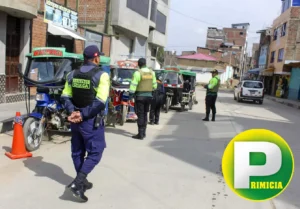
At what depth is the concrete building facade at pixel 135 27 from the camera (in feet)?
75.7

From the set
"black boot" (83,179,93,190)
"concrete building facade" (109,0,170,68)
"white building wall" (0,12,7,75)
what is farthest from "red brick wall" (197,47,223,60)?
"black boot" (83,179,93,190)

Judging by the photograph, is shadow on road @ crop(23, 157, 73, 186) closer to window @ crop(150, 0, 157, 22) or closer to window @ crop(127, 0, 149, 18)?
window @ crop(127, 0, 149, 18)

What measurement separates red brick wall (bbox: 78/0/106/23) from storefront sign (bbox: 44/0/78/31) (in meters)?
7.02

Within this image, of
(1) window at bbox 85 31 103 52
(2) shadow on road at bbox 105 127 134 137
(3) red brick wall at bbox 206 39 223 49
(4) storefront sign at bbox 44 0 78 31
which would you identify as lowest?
(2) shadow on road at bbox 105 127 134 137

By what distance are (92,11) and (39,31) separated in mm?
11204

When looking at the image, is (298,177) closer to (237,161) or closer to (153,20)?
(237,161)

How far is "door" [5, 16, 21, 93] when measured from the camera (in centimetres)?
1134

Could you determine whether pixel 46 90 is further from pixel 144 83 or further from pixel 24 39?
pixel 24 39

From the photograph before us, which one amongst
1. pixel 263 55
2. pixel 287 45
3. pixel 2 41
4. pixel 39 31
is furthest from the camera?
pixel 263 55

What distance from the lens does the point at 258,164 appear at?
2373 millimetres

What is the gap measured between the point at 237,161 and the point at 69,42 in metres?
14.6

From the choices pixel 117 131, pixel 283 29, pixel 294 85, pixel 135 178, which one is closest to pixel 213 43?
pixel 283 29

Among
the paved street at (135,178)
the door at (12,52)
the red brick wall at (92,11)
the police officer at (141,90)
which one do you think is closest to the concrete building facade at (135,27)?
the red brick wall at (92,11)

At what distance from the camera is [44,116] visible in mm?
6160
